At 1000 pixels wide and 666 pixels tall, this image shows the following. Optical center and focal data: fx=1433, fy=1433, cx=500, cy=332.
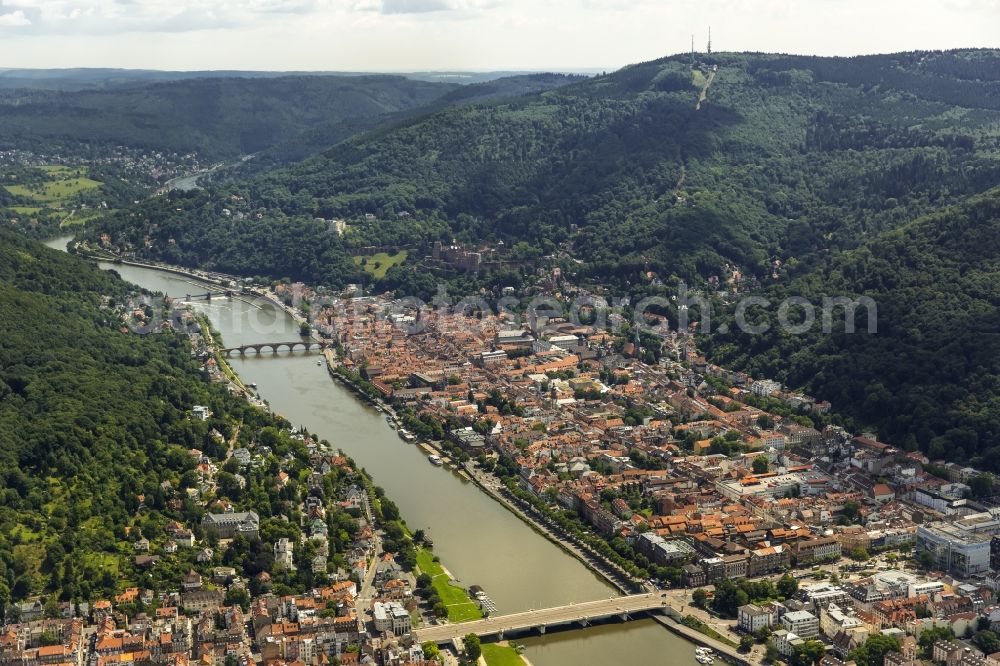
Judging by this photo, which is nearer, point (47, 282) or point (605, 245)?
point (47, 282)

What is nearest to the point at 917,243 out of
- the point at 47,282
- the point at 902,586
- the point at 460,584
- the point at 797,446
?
the point at 797,446

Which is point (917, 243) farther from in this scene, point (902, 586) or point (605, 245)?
point (902, 586)

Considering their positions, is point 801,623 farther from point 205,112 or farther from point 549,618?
point 205,112

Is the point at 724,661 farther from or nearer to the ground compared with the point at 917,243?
nearer to the ground

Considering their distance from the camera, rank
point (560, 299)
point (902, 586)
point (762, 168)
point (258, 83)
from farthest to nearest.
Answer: point (258, 83) → point (762, 168) → point (560, 299) → point (902, 586)

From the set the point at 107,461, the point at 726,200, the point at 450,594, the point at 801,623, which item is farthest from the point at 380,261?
the point at 801,623

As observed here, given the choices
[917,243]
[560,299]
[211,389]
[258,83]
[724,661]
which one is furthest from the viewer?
[258,83]
